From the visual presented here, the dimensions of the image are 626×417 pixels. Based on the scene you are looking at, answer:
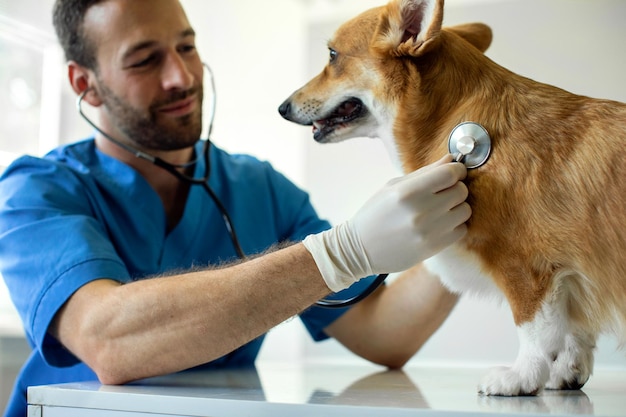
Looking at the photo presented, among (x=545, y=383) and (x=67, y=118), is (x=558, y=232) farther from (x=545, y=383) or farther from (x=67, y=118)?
(x=67, y=118)

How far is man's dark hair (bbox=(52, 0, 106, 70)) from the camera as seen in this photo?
1525 mm

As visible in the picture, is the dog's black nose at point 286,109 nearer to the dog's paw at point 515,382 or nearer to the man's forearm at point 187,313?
the man's forearm at point 187,313

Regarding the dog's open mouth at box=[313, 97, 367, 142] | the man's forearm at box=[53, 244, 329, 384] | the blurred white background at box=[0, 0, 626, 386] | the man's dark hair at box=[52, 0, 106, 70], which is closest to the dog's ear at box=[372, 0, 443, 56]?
the dog's open mouth at box=[313, 97, 367, 142]

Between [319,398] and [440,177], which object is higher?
[440,177]

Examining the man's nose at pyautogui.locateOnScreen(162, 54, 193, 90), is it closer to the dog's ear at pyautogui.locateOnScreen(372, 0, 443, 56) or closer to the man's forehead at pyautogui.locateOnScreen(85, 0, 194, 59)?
the man's forehead at pyautogui.locateOnScreen(85, 0, 194, 59)

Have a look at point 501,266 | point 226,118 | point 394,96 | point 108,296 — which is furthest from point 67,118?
point 501,266

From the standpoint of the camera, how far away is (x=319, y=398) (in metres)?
0.81

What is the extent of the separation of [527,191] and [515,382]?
9.3 inches

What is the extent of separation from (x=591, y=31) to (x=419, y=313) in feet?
5.16

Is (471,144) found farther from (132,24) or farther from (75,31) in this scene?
(75,31)

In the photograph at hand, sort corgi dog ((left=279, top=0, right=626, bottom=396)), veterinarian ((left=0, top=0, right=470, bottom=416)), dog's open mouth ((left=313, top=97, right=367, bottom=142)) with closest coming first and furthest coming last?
corgi dog ((left=279, top=0, right=626, bottom=396))
veterinarian ((left=0, top=0, right=470, bottom=416))
dog's open mouth ((left=313, top=97, right=367, bottom=142))

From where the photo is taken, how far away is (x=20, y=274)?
1.13 m

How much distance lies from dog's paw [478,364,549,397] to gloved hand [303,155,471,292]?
19 cm

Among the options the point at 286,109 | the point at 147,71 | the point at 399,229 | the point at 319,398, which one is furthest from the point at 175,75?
the point at 319,398
